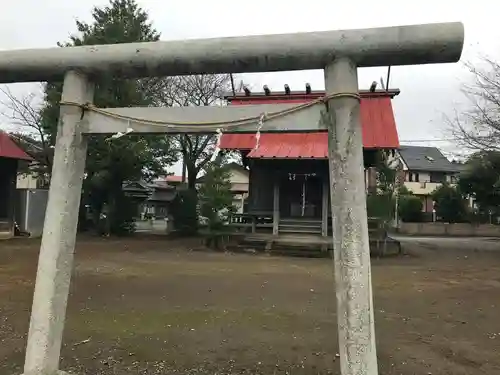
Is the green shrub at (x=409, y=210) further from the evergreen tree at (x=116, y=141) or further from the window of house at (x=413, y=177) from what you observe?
the evergreen tree at (x=116, y=141)

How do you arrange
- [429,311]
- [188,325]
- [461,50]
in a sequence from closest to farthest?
1. [461,50]
2. [188,325]
3. [429,311]

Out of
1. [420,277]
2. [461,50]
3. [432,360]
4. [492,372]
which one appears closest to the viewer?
[461,50]

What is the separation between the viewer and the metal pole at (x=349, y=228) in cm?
352

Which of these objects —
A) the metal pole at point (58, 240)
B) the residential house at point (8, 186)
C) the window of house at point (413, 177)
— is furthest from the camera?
the window of house at point (413, 177)

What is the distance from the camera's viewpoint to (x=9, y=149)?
22.7 metres

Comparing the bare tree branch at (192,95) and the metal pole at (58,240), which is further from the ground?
the bare tree branch at (192,95)

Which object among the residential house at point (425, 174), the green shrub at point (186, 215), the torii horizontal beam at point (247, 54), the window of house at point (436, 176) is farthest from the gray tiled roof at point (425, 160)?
the torii horizontal beam at point (247, 54)

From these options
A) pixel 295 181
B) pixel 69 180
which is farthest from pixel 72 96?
pixel 295 181

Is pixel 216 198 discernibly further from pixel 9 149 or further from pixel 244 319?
pixel 244 319

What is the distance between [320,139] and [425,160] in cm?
4250

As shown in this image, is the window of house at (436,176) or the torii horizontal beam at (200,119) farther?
the window of house at (436,176)

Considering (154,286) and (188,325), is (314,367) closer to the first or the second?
(188,325)

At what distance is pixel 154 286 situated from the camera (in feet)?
33.9

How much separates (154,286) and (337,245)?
7.39 metres
